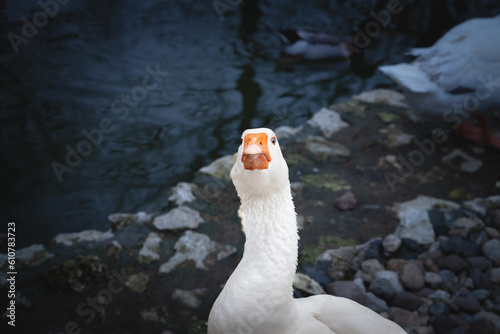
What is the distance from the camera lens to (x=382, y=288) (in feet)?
9.98

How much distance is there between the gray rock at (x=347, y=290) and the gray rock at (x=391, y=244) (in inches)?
20.5

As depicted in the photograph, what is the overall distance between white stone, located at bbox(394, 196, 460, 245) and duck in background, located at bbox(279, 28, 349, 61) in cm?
405

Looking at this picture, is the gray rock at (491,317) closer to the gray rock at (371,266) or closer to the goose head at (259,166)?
the gray rock at (371,266)

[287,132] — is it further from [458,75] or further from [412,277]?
[412,277]

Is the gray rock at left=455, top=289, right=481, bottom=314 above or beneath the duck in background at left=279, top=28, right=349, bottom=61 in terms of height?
beneath

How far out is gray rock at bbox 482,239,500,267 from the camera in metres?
3.23

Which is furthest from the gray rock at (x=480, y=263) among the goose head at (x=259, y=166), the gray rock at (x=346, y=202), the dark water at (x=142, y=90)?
the dark water at (x=142, y=90)

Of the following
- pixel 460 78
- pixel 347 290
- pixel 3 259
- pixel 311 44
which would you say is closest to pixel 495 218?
pixel 347 290

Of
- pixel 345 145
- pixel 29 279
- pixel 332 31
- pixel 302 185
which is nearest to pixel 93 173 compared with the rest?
pixel 29 279

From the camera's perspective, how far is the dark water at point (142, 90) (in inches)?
197

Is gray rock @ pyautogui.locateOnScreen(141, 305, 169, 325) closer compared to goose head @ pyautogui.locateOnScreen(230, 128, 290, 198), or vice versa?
goose head @ pyautogui.locateOnScreen(230, 128, 290, 198)

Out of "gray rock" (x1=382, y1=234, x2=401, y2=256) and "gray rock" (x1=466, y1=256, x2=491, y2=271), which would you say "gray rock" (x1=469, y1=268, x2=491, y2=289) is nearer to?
"gray rock" (x1=466, y1=256, x2=491, y2=271)

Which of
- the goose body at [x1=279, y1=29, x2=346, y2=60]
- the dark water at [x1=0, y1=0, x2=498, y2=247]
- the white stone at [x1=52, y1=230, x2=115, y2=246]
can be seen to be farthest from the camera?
the goose body at [x1=279, y1=29, x2=346, y2=60]

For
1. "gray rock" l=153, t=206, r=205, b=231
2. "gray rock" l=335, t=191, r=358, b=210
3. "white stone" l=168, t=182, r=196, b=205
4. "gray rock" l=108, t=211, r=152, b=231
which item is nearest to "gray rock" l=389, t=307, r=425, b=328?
"gray rock" l=335, t=191, r=358, b=210
